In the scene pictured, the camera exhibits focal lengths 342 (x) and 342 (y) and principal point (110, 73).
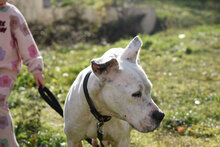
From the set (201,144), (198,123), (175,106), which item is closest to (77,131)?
(201,144)

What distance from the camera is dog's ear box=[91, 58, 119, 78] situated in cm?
255

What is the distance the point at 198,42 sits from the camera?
33.6 ft

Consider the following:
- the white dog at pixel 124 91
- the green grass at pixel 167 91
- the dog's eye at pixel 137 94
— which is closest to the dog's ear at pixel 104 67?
the white dog at pixel 124 91

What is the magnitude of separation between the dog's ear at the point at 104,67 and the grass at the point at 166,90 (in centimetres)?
171

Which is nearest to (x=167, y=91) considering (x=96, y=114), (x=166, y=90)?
(x=166, y=90)

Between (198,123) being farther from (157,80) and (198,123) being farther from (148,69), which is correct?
(148,69)

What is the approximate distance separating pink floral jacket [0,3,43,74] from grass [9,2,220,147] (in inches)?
50.6

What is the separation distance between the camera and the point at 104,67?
259 cm

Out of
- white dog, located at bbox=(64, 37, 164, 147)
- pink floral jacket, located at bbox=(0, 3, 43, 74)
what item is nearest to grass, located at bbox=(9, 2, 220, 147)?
pink floral jacket, located at bbox=(0, 3, 43, 74)

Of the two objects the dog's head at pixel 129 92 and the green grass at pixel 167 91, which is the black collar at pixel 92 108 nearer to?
the dog's head at pixel 129 92

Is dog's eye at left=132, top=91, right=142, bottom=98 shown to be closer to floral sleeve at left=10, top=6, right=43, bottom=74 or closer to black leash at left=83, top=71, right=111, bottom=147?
black leash at left=83, top=71, right=111, bottom=147

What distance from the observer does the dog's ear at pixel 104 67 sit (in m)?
2.55

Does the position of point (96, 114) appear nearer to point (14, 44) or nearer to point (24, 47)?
Answer: point (24, 47)

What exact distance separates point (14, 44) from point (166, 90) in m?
3.68
